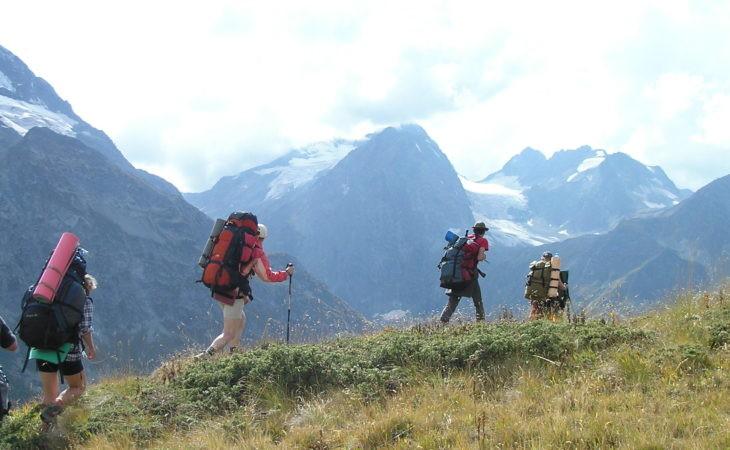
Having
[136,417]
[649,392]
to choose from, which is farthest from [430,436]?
[136,417]

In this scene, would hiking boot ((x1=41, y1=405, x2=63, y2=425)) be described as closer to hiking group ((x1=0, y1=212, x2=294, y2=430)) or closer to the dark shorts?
hiking group ((x1=0, y1=212, x2=294, y2=430))

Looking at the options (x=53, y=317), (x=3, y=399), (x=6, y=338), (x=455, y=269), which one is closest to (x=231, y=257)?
(x=53, y=317)

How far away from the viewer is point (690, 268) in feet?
31.9

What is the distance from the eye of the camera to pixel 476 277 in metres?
12.2

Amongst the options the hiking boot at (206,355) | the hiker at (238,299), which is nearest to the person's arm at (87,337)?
the hiking boot at (206,355)

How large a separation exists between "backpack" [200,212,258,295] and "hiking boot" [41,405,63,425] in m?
2.64

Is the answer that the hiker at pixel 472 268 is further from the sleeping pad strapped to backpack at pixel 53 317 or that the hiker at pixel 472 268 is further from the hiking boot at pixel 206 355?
the sleeping pad strapped to backpack at pixel 53 317

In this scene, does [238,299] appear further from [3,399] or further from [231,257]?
[3,399]

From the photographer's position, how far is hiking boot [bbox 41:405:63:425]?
24.3 feet

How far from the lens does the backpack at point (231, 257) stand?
372 inches

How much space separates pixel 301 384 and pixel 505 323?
309 cm

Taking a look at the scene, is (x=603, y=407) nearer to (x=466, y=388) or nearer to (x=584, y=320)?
(x=466, y=388)

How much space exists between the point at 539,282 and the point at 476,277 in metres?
1.21

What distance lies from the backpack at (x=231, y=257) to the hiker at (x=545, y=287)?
5376mm
